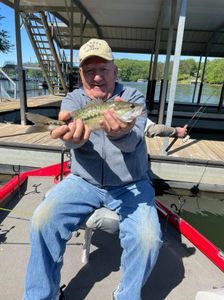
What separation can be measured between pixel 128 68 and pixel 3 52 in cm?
3561

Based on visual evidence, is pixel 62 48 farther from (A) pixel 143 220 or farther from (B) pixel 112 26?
(A) pixel 143 220

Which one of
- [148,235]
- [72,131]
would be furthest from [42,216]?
[148,235]

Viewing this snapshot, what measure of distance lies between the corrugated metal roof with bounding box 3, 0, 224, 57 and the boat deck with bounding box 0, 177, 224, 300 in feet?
22.6

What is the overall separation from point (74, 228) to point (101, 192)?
0.35 meters

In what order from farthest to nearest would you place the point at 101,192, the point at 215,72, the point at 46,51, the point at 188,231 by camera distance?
the point at 46,51
the point at 215,72
the point at 188,231
the point at 101,192

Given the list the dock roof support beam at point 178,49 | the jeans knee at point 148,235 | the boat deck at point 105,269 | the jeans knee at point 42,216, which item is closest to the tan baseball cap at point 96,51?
the jeans knee at point 42,216

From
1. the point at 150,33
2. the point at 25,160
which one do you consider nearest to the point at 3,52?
the point at 150,33

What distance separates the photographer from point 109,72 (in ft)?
7.34

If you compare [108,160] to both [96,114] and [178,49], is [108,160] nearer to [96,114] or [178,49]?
[96,114]

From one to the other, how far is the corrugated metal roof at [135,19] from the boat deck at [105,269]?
689 cm

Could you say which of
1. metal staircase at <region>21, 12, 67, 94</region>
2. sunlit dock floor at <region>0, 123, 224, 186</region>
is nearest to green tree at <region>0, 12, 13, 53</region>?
metal staircase at <region>21, 12, 67, 94</region>

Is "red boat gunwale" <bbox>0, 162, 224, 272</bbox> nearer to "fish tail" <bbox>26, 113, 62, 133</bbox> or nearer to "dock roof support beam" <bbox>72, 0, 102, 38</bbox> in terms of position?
"fish tail" <bbox>26, 113, 62, 133</bbox>

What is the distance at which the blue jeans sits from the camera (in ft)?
5.93

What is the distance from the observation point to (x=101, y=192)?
2197 millimetres
